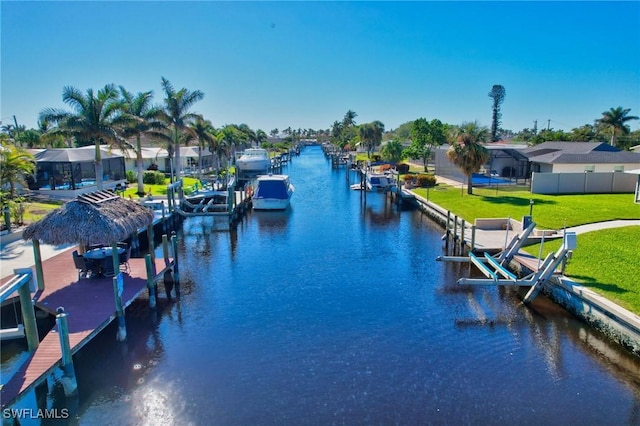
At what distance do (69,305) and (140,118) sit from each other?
25.8 metres

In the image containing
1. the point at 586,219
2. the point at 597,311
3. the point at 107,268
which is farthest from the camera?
the point at 586,219

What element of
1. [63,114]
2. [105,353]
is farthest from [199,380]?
[63,114]

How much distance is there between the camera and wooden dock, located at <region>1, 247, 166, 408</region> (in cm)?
942

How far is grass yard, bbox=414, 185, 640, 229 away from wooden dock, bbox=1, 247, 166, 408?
19.9m

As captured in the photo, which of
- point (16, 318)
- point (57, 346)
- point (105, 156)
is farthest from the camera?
point (105, 156)

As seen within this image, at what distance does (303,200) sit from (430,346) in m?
30.6

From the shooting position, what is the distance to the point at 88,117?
28.9 meters

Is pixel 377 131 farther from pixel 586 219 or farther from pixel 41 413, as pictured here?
pixel 41 413

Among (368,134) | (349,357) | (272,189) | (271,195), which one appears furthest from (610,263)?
(368,134)

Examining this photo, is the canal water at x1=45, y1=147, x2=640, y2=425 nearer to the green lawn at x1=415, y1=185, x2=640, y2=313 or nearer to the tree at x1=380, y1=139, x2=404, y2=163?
the green lawn at x1=415, y1=185, x2=640, y2=313

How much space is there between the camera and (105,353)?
40.8ft

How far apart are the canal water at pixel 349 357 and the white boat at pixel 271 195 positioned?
632 inches

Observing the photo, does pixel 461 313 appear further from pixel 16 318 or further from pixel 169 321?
pixel 16 318

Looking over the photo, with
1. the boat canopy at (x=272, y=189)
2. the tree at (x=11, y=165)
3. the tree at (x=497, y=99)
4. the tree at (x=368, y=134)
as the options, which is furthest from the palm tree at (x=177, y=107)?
the tree at (x=497, y=99)
